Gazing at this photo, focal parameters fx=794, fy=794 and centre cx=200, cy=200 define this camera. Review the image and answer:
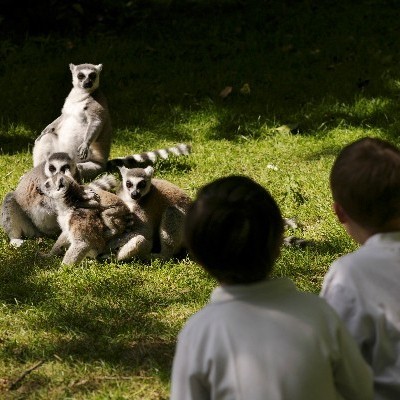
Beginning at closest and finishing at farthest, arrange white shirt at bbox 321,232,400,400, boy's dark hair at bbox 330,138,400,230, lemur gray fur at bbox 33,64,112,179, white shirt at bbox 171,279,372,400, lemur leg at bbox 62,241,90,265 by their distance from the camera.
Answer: white shirt at bbox 171,279,372,400, white shirt at bbox 321,232,400,400, boy's dark hair at bbox 330,138,400,230, lemur leg at bbox 62,241,90,265, lemur gray fur at bbox 33,64,112,179

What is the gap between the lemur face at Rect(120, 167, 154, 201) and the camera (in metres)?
5.75

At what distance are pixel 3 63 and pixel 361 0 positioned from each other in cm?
565

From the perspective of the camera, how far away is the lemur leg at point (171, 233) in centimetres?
565

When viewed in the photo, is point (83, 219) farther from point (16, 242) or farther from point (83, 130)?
point (83, 130)

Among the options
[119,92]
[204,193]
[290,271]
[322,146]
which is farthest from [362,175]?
[119,92]

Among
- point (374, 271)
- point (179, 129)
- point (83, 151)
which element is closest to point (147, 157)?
point (83, 151)

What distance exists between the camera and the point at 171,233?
568cm

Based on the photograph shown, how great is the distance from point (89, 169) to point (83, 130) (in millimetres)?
680

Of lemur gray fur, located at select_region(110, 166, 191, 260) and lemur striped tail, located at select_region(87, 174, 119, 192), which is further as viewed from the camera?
lemur striped tail, located at select_region(87, 174, 119, 192)

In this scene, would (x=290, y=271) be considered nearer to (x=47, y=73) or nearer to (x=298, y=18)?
(x=47, y=73)

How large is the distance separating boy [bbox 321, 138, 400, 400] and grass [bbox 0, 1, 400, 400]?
1387 millimetres

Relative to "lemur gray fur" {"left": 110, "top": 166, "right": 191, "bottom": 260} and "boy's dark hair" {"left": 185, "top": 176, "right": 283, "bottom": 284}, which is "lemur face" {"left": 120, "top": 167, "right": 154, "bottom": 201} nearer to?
"lemur gray fur" {"left": 110, "top": 166, "right": 191, "bottom": 260}

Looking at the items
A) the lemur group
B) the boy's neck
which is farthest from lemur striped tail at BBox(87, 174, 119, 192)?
the boy's neck

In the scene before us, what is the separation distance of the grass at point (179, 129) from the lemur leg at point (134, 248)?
7cm
